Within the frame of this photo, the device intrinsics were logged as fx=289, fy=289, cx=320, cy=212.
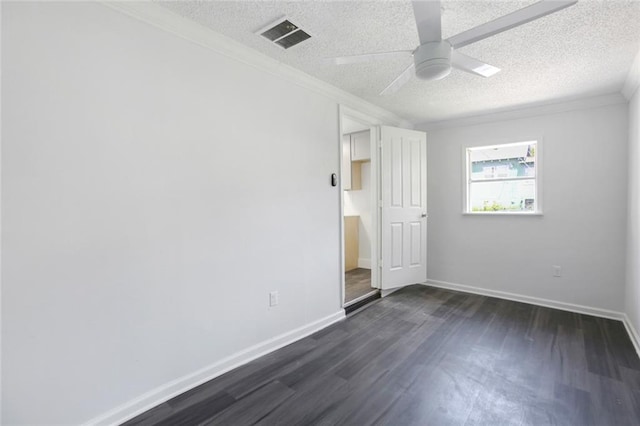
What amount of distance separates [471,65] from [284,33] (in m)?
1.22

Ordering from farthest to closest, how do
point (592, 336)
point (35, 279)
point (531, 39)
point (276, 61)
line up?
1. point (592, 336)
2. point (276, 61)
3. point (531, 39)
4. point (35, 279)

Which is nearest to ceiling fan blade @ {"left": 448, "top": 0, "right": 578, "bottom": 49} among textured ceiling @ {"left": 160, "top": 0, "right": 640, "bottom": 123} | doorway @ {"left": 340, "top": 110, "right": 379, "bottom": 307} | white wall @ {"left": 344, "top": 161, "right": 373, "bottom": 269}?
textured ceiling @ {"left": 160, "top": 0, "right": 640, "bottom": 123}

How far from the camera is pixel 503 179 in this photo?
382 centimetres

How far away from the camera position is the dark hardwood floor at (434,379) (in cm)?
169

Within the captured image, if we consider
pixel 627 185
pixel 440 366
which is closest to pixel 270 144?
pixel 440 366

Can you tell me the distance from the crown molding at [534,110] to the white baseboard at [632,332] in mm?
2225

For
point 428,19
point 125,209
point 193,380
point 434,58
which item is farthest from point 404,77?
point 193,380

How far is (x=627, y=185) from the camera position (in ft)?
9.79

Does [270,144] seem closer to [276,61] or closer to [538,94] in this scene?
[276,61]

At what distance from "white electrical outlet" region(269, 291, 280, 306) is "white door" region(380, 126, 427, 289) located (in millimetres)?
1731

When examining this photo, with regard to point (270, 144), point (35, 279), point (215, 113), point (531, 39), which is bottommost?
point (35, 279)

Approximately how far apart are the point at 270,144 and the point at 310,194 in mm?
626

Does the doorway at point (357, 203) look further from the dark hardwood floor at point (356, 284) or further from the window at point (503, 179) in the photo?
the window at point (503, 179)

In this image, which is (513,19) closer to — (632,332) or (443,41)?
(443,41)
